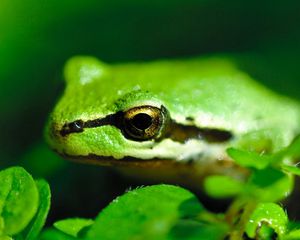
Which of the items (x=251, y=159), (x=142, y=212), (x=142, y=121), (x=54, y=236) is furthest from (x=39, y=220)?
(x=142, y=121)

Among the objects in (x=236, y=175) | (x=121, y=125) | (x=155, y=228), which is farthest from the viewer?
(x=236, y=175)

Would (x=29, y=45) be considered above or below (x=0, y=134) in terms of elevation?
above

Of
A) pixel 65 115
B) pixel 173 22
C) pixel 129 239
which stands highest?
pixel 173 22

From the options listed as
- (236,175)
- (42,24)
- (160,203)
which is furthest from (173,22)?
(160,203)

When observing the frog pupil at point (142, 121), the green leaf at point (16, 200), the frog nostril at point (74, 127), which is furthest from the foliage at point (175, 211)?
the frog pupil at point (142, 121)

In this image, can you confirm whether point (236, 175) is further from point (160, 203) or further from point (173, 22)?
point (173, 22)

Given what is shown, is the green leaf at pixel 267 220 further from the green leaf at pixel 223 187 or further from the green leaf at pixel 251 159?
the green leaf at pixel 223 187

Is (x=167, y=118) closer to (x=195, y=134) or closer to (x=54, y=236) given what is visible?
(x=195, y=134)
